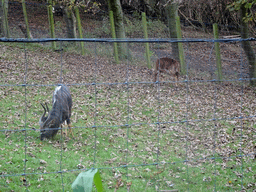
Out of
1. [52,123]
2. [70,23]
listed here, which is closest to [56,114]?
[52,123]

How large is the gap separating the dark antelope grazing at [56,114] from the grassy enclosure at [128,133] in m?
0.29

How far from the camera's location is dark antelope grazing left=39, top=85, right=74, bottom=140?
664 centimetres

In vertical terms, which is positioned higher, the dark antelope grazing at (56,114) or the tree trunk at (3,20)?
the tree trunk at (3,20)

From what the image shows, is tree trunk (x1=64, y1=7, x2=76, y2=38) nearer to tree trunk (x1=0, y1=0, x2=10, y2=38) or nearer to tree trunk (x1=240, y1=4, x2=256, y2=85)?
tree trunk (x1=0, y1=0, x2=10, y2=38)

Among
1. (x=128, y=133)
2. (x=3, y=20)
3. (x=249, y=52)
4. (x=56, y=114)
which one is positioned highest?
(x=3, y=20)

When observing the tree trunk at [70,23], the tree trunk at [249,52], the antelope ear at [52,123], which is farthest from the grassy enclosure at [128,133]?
the tree trunk at [70,23]

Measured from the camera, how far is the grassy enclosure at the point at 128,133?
16.6 ft

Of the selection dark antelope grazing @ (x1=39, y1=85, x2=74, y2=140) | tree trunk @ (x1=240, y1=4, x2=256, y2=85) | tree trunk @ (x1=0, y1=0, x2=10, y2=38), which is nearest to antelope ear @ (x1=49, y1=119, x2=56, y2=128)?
dark antelope grazing @ (x1=39, y1=85, x2=74, y2=140)

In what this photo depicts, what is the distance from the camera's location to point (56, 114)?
678cm

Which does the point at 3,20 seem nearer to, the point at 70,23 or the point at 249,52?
the point at 70,23

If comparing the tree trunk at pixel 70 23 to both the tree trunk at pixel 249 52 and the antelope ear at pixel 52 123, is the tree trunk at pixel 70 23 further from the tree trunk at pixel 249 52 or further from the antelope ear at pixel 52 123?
the antelope ear at pixel 52 123

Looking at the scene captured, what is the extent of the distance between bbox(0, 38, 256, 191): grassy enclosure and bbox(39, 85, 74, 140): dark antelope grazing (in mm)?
287

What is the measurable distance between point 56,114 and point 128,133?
70.5 inches

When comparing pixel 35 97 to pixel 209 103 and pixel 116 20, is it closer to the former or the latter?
pixel 209 103
